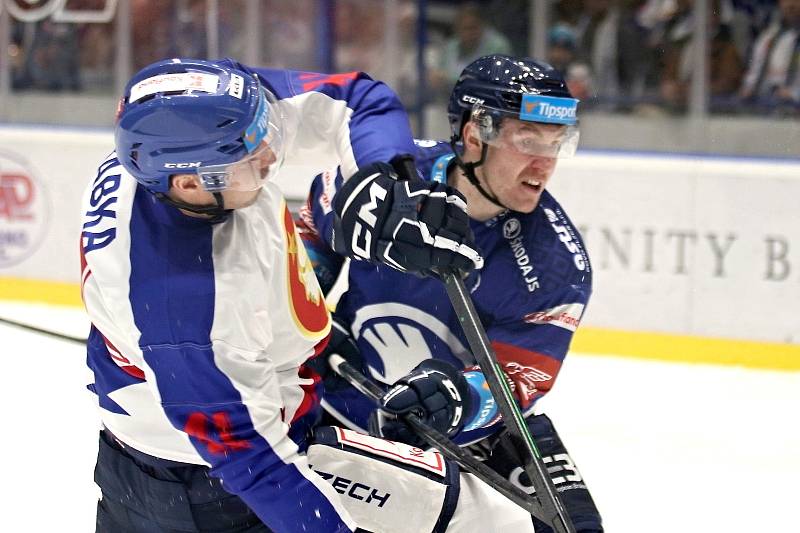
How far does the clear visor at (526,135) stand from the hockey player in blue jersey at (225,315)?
0.43 m

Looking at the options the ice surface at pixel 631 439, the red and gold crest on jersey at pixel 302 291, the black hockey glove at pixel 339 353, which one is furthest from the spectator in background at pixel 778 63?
the red and gold crest on jersey at pixel 302 291

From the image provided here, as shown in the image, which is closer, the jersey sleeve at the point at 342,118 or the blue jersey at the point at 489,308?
the jersey sleeve at the point at 342,118

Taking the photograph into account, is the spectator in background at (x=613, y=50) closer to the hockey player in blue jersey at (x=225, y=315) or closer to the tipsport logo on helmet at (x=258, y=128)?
the hockey player in blue jersey at (x=225, y=315)

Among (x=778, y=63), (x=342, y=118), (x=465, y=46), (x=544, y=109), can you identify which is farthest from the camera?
(x=465, y=46)

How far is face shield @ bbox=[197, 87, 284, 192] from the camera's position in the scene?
1592 mm

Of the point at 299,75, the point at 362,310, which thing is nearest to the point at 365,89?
the point at 299,75

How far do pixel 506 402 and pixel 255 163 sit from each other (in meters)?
0.68

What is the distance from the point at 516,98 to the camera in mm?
2320

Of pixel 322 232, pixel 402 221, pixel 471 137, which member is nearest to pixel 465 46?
pixel 322 232

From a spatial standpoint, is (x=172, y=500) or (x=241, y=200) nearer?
(x=241, y=200)

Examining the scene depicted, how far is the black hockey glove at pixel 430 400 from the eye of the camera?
2068mm

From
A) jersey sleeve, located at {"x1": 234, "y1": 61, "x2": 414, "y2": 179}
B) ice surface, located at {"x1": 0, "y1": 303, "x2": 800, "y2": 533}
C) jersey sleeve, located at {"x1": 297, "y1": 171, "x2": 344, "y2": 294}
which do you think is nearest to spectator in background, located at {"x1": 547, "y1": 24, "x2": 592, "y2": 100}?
ice surface, located at {"x1": 0, "y1": 303, "x2": 800, "y2": 533}

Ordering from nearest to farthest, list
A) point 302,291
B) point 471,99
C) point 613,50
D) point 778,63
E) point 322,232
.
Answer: point 302,291 < point 471,99 < point 322,232 < point 778,63 < point 613,50

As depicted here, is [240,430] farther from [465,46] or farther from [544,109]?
[465,46]
